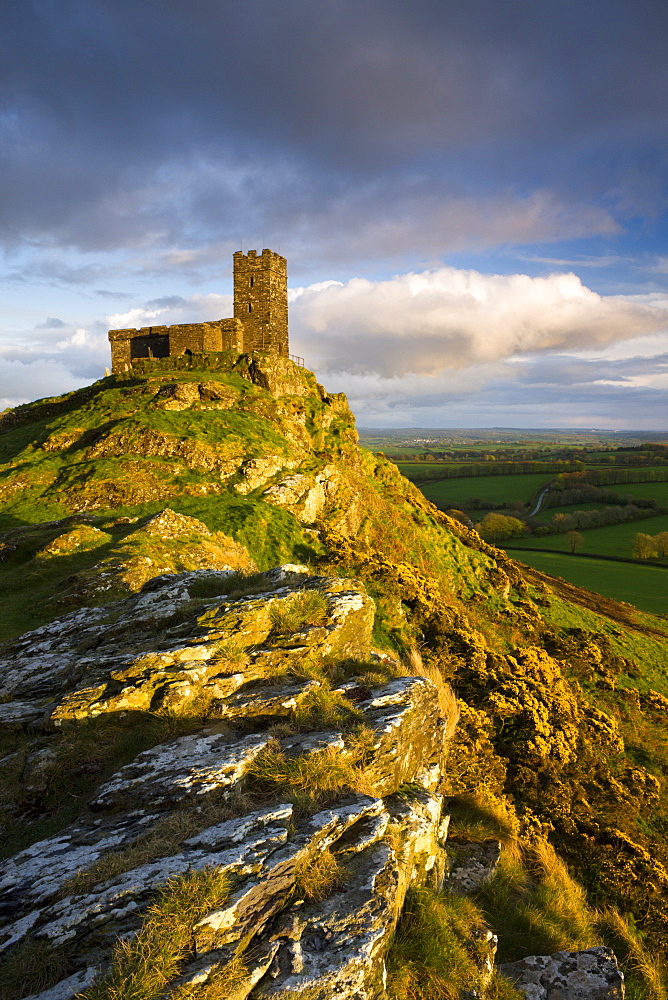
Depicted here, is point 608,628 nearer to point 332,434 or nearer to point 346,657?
point 332,434

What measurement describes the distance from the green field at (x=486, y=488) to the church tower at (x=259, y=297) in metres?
75.6

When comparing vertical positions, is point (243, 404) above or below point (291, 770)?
above

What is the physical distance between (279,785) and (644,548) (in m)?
80.3

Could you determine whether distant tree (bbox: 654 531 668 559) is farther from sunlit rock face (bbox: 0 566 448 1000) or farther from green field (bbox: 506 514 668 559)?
sunlit rock face (bbox: 0 566 448 1000)

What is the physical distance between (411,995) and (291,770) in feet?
8.80

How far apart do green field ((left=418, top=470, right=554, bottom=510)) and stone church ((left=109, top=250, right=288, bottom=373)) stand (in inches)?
2973

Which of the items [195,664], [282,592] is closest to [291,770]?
[195,664]

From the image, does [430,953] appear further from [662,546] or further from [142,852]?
[662,546]

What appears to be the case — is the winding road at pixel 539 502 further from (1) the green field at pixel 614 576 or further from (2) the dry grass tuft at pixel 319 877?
(2) the dry grass tuft at pixel 319 877

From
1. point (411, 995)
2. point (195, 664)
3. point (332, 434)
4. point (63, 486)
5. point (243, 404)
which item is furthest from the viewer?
point (332, 434)

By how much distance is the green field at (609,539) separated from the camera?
252 ft

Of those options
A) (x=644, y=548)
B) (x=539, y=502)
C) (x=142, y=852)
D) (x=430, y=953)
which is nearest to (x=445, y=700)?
(x=430, y=953)

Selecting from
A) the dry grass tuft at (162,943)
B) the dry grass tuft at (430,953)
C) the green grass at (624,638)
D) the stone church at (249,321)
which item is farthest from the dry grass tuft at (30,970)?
the stone church at (249,321)

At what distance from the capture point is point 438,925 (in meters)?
6.15
